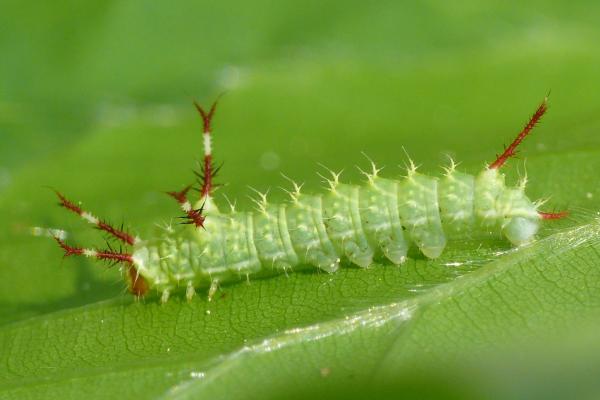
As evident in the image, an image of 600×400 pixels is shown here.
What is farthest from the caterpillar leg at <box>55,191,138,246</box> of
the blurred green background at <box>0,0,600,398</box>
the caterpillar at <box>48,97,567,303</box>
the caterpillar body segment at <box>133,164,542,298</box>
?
the blurred green background at <box>0,0,600,398</box>

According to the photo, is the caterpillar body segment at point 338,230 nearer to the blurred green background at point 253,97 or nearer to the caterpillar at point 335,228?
the caterpillar at point 335,228

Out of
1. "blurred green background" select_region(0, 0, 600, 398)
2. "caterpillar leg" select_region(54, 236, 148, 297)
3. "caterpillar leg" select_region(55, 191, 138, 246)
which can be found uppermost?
"blurred green background" select_region(0, 0, 600, 398)

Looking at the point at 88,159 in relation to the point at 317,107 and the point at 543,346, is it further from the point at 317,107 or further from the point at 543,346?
the point at 543,346

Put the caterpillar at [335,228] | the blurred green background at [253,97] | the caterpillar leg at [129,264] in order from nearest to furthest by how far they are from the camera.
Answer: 1. the caterpillar at [335,228]
2. the caterpillar leg at [129,264]
3. the blurred green background at [253,97]

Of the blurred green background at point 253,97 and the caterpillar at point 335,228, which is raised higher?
the blurred green background at point 253,97

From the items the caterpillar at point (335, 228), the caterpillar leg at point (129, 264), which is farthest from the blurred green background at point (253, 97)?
the caterpillar at point (335, 228)

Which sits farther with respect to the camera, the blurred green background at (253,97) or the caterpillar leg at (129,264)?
the blurred green background at (253,97)

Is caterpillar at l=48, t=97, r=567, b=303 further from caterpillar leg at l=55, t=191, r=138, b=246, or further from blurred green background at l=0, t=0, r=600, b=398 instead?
blurred green background at l=0, t=0, r=600, b=398
